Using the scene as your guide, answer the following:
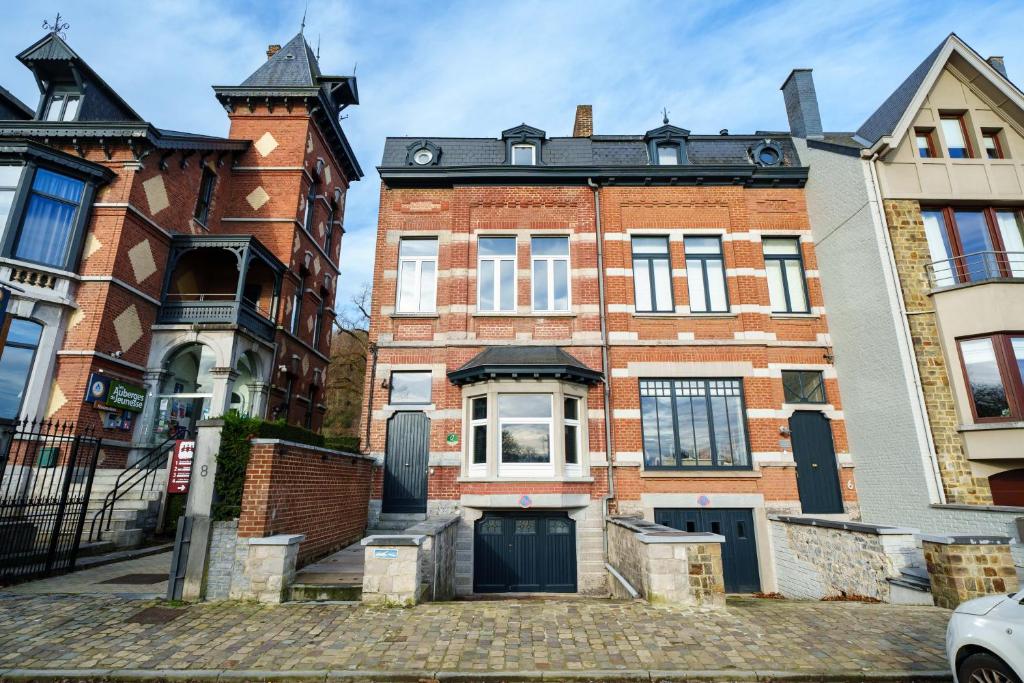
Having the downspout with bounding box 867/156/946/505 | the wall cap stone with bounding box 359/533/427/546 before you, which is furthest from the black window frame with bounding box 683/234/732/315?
the wall cap stone with bounding box 359/533/427/546

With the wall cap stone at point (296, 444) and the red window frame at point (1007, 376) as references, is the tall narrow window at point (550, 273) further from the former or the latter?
the red window frame at point (1007, 376)

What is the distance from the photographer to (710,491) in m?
11.9

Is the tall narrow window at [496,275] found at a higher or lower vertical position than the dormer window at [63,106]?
lower

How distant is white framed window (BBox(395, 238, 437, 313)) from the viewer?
44.1ft

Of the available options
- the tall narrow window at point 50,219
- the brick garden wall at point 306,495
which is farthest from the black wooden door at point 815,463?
the tall narrow window at point 50,219

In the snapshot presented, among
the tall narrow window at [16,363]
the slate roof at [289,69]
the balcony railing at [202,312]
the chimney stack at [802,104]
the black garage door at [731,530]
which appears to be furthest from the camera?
the slate roof at [289,69]

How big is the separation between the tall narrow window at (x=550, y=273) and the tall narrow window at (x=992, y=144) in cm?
1165

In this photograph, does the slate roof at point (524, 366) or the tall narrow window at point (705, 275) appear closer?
the slate roof at point (524, 366)

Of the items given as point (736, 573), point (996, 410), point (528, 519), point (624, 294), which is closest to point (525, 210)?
point (624, 294)

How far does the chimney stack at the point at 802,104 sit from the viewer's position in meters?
15.1

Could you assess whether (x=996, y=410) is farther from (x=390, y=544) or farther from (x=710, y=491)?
(x=390, y=544)

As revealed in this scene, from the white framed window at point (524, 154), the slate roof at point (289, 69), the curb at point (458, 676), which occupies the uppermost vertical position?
the slate roof at point (289, 69)

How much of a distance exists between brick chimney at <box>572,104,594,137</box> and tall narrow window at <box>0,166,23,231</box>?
16.7 meters

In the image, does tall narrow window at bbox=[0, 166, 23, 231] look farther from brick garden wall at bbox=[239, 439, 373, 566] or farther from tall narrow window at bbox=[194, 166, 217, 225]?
brick garden wall at bbox=[239, 439, 373, 566]
